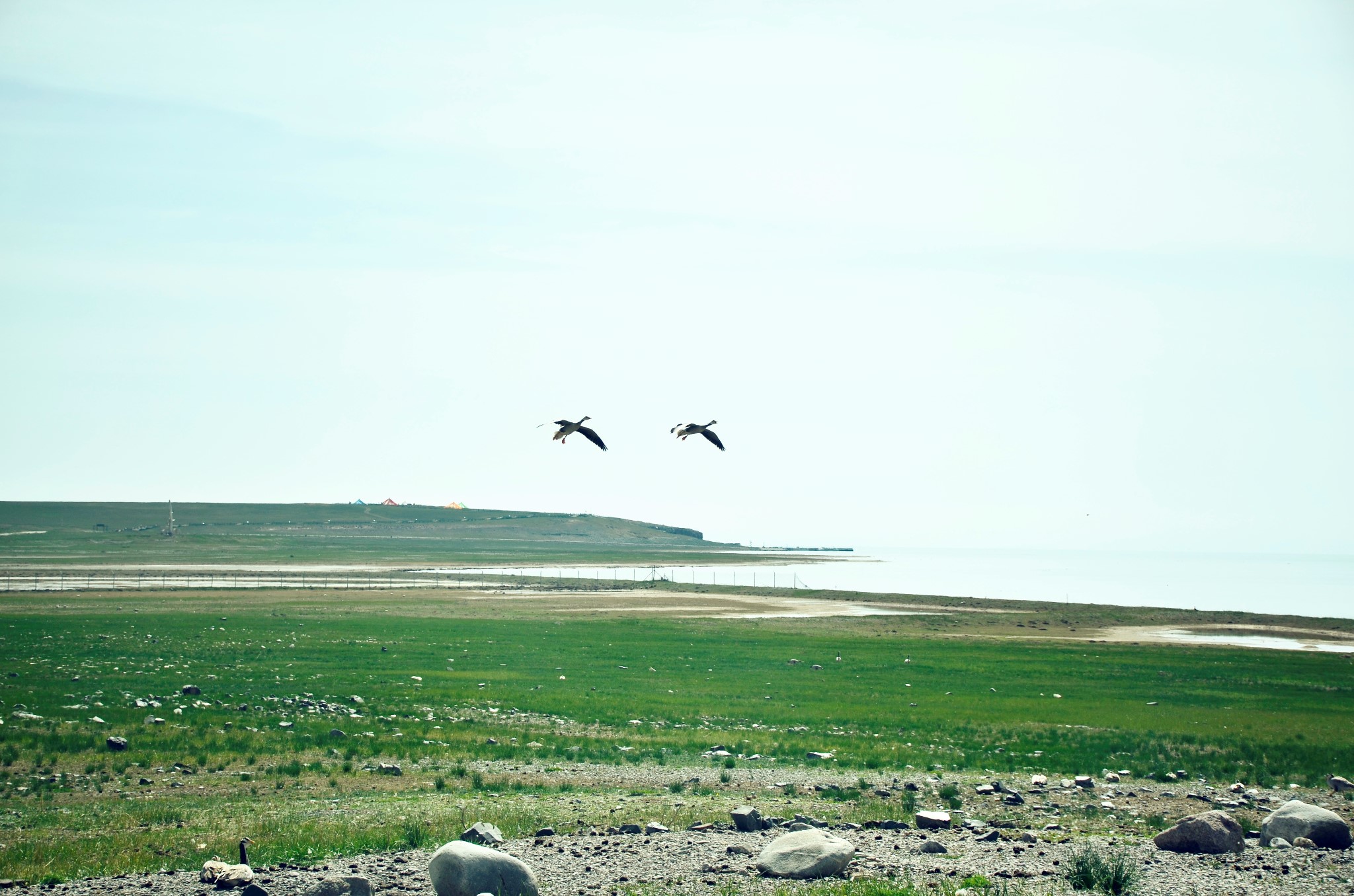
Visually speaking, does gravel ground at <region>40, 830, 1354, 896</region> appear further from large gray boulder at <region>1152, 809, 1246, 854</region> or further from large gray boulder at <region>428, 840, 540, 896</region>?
large gray boulder at <region>428, 840, 540, 896</region>

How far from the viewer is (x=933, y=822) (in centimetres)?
1833

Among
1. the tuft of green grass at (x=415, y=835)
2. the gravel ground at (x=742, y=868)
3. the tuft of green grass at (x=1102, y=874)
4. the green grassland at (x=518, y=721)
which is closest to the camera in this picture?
the tuft of green grass at (x=1102, y=874)

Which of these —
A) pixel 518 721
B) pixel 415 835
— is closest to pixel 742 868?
pixel 415 835

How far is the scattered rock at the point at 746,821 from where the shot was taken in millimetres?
17797

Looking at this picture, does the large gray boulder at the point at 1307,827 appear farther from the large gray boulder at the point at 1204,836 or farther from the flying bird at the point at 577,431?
the flying bird at the point at 577,431

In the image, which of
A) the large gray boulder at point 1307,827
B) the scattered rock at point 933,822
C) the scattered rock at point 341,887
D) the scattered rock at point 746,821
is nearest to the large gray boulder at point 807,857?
the scattered rock at point 746,821

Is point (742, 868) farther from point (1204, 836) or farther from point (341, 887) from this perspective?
point (1204, 836)

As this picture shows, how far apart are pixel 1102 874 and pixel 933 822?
4271mm

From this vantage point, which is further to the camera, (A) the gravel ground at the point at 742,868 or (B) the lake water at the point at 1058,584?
(B) the lake water at the point at 1058,584

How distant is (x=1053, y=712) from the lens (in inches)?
1342

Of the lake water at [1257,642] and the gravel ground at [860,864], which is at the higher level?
the gravel ground at [860,864]

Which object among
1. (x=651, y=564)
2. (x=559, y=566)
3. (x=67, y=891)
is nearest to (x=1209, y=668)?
(x=67, y=891)

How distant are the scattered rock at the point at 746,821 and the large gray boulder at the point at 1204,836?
21.9ft

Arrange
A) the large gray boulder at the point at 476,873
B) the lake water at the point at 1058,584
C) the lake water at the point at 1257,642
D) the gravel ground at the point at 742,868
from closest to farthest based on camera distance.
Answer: the large gray boulder at the point at 476,873 < the gravel ground at the point at 742,868 < the lake water at the point at 1257,642 < the lake water at the point at 1058,584
